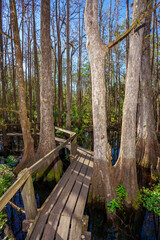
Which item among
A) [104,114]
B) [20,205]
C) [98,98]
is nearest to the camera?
[98,98]

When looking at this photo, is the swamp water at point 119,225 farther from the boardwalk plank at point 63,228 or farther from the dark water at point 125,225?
the boardwalk plank at point 63,228

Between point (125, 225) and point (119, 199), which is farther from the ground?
point (119, 199)

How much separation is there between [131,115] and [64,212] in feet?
10.7

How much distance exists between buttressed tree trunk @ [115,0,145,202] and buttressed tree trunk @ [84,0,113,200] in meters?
0.73

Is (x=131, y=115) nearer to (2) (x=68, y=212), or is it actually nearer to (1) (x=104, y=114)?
(1) (x=104, y=114)

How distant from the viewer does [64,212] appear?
9.72ft

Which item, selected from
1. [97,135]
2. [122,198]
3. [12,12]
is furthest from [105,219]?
[12,12]

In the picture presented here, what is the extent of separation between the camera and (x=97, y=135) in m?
3.93

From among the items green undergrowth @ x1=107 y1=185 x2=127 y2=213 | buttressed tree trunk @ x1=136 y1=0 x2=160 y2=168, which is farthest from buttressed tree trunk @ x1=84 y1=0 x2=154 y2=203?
buttressed tree trunk @ x1=136 y1=0 x2=160 y2=168

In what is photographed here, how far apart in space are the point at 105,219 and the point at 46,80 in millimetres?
5497

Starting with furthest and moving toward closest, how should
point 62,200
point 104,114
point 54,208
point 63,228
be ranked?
point 104,114, point 62,200, point 54,208, point 63,228

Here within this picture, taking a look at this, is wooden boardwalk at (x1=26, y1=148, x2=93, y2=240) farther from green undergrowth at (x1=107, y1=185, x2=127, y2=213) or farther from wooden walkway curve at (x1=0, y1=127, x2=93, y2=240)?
green undergrowth at (x1=107, y1=185, x2=127, y2=213)

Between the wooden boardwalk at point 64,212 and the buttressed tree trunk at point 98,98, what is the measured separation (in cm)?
54

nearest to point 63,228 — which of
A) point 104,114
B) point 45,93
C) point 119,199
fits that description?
point 119,199
